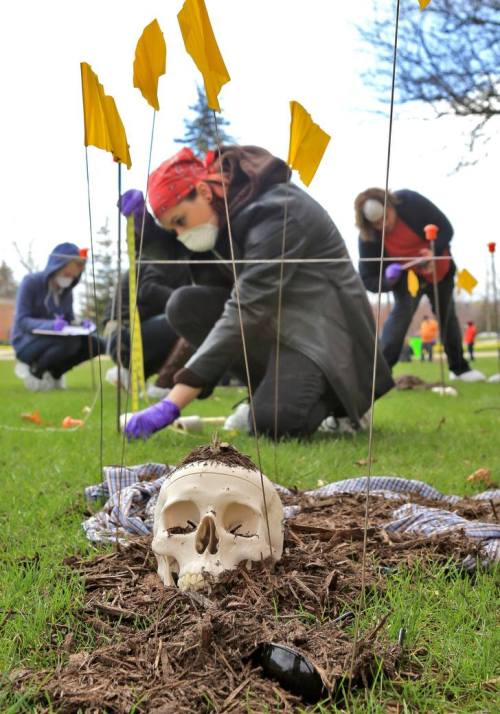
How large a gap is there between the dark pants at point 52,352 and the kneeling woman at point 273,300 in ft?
16.0

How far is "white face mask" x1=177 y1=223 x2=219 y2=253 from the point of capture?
4.48 meters

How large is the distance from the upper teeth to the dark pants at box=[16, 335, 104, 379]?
301 inches

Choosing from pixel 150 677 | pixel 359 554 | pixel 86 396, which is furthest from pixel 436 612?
pixel 86 396

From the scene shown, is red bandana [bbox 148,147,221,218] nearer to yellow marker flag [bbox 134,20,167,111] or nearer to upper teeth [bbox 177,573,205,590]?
yellow marker flag [bbox 134,20,167,111]

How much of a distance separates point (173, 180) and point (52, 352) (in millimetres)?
5277

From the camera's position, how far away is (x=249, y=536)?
164 cm

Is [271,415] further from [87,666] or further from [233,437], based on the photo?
[87,666]

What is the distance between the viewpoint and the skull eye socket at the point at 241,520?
1653mm

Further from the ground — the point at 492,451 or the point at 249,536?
the point at 249,536

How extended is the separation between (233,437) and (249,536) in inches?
104

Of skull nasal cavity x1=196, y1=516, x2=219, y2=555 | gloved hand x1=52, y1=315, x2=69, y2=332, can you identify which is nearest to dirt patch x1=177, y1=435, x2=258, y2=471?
skull nasal cavity x1=196, y1=516, x2=219, y2=555

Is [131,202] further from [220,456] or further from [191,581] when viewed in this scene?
[191,581]

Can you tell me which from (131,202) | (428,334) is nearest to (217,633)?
(131,202)

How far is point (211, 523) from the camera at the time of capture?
5.13ft
